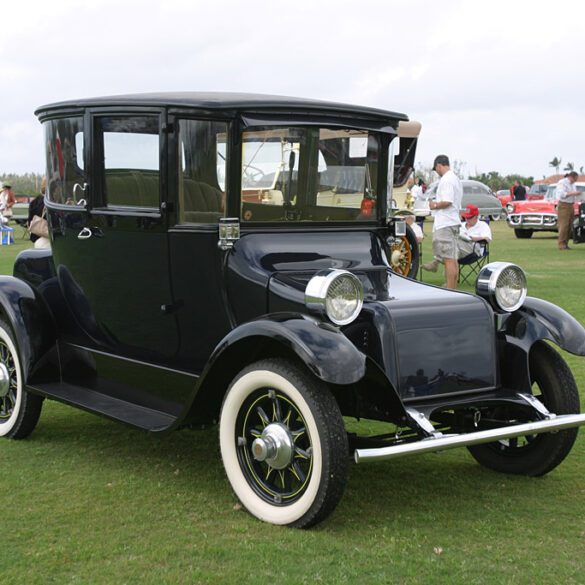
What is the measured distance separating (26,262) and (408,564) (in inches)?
134

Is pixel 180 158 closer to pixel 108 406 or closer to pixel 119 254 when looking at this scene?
pixel 119 254

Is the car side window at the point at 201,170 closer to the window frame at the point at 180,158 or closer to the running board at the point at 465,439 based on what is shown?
the window frame at the point at 180,158

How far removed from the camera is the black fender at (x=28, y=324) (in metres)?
5.52

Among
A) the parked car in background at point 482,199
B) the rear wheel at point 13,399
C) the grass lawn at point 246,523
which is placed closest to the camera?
the grass lawn at point 246,523

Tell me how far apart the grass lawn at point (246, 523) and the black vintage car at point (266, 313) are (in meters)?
0.22

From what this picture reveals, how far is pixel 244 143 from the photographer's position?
478 cm

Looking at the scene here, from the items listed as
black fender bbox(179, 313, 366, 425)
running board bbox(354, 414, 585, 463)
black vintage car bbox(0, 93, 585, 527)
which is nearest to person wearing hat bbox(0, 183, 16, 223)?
black vintage car bbox(0, 93, 585, 527)

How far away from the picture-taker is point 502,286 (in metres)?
4.83

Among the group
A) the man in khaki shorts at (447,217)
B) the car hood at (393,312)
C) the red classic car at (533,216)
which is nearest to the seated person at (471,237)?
the man in khaki shorts at (447,217)

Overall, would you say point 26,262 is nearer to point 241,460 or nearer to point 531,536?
point 241,460

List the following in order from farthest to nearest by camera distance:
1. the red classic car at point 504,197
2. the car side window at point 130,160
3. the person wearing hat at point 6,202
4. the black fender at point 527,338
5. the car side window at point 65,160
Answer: the red classic car at point 504,197
the person wearing hat at point 6,202
the car side window at point 65,160
the car side window at point 130,160
the black fender at point 527,338

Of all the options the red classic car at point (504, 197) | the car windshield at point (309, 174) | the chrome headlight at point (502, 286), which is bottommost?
the red classic car at point (504, 197)

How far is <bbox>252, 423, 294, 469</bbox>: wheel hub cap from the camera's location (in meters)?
4.18

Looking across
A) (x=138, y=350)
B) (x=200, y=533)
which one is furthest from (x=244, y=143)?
(x=200, y=533)
